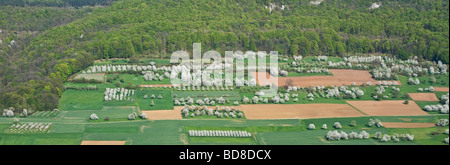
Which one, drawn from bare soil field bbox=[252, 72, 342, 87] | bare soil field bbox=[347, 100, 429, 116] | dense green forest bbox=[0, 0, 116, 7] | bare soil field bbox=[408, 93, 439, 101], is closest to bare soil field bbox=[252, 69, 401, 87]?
bare soil field bbox=[252, 72, 342, 87]

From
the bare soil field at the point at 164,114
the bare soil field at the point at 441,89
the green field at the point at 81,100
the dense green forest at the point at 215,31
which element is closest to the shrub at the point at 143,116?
the bare soil field at the point at 164,114

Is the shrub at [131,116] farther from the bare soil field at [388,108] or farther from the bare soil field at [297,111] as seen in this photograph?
the bare soil field at [388,108]

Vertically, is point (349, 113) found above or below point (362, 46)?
below

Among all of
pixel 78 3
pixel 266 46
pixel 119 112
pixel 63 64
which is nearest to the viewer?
pixel 119 112

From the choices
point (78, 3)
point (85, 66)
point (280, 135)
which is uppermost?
point (78, 3)

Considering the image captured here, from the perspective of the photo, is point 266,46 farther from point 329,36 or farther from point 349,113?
point 349,113

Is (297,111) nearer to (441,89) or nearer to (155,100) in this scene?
(155,100)

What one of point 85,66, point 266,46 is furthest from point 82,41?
point 266,46
